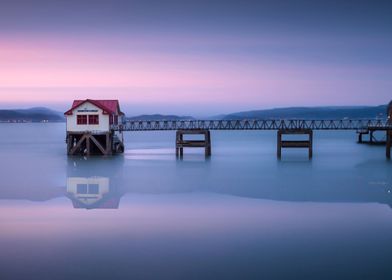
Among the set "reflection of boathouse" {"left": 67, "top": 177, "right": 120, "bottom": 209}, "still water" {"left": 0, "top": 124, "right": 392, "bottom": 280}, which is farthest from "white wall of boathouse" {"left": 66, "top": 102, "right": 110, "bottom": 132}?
"reflection of boathouse" {"left": 67, "top": 177, "right": 120, "bottom": 209}

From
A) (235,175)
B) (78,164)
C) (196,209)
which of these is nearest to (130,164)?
(78,164)

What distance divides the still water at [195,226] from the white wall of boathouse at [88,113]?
898cm

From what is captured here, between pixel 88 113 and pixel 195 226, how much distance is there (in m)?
24.8

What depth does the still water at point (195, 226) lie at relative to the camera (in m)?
12.3

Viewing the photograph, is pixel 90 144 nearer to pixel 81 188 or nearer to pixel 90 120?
pixel 90 120

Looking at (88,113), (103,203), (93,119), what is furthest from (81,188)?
(88,113)

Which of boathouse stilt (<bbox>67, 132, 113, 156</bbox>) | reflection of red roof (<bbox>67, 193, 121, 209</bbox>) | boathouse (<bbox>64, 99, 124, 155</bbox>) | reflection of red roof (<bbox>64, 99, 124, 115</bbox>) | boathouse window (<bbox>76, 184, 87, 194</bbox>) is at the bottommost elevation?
boathouse window (<bbox>76, 184, 87, 194</bbox>)

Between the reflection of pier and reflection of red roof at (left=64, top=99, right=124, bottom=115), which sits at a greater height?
reflection of red roof at (left=64, top=99, right=124, bottom=115)

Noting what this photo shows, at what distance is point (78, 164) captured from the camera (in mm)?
36531

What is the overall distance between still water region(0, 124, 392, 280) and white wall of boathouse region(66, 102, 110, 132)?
29.4 feet

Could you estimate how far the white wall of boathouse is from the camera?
1554 inches

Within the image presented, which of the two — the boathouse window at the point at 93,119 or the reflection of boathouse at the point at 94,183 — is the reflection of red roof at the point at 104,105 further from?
the reflection of boathouse at the point at 94,183

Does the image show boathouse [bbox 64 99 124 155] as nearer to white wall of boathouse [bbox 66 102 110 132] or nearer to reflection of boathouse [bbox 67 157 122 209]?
white wall of boathouse [bbox 66 102 110 132]

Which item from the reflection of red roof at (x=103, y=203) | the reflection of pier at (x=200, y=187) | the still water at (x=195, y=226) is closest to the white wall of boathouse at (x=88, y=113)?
the reflection of pier at (x=200, y=187)
